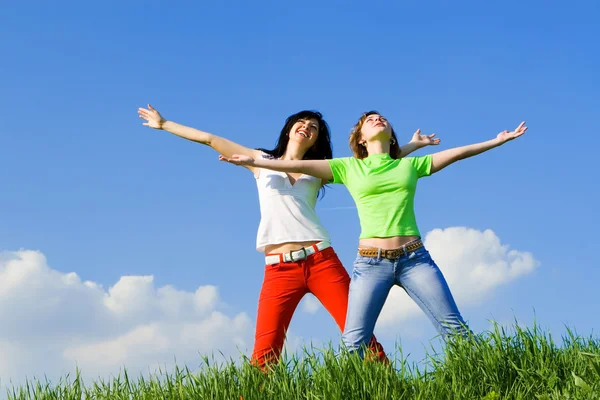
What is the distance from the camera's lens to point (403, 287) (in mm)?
5602

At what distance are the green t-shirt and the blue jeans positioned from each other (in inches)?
9.1

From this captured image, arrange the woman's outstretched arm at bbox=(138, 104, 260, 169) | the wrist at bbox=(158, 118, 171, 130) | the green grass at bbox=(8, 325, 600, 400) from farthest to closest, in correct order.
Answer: the wrist at bbox=(158, 118, 171, 130), the woman's outstretched arm at bbox=(138, 104, 260, 169), the green grass at bbox=(8, 325, 600, 400)

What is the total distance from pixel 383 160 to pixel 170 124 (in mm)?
2174

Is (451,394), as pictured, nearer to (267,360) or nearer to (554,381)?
(554,381)

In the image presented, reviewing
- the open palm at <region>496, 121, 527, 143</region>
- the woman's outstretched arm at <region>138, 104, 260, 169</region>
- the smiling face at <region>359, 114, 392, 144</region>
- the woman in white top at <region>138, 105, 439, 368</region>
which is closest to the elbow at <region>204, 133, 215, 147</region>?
the woman's outstretched arm at <region>138, 104, 260, 169</region>

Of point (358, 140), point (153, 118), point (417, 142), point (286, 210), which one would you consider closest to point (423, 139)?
point (417, 142)

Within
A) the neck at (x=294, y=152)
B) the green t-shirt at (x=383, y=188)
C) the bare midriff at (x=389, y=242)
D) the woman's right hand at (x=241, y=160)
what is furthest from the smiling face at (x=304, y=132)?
the bare midriff at (x=389, y=242)

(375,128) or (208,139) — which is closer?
(375,128)

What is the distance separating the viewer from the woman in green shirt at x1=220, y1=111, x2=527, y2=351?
5504 mm

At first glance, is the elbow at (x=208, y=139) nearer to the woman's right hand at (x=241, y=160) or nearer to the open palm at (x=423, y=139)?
the woman's right hand at (x=241, y=160)

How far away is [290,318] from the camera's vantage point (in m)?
6.01

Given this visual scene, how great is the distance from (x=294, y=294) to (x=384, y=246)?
0.92 m

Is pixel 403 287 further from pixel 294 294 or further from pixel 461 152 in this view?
pixel 461 152

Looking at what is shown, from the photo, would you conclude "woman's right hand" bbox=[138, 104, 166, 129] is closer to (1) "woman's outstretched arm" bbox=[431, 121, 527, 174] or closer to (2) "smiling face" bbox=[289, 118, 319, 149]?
(2) "smiling face" bbox=[289, 118, 319, 149]
